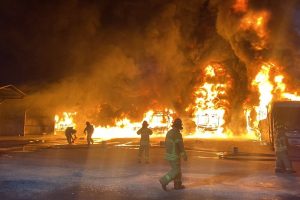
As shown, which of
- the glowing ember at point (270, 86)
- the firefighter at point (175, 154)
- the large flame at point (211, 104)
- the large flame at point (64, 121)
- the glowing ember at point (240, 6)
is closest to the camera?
the firefighter at point (175, 154)

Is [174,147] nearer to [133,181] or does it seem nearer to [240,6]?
[133,181]

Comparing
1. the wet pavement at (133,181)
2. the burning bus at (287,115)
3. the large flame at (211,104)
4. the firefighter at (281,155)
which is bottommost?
the wet pavement at (133,181)

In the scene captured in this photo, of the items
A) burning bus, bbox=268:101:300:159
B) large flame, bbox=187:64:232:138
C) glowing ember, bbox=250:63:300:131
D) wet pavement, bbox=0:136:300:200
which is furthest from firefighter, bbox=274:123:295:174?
large flame, bbox=187:64:232:138

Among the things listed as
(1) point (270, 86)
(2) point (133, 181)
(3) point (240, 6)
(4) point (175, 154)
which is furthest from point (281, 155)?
(3) point (240, 6)

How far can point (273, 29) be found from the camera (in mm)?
34719

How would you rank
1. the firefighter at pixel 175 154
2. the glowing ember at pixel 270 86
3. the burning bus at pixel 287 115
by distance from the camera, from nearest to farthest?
the firefighter at pixel 175 154, the burning bus at pixel 287 115, the glowing ember at pixel 270 86

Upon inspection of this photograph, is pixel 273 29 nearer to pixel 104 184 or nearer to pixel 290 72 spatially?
pixel 290 72

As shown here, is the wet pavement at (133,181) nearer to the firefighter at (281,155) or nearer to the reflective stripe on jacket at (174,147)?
the firefighter at (281,155)

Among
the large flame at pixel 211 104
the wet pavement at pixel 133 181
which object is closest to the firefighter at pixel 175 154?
the wet pavement at pixel 133 181

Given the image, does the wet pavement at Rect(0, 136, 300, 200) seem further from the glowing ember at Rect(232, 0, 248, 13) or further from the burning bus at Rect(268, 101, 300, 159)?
the glowing ember at Rect(232, 0, 248, 13)

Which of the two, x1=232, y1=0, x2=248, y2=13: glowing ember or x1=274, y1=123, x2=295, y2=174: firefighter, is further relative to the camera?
x1=232, y1=0, x2=248, y2=13: glowing ember

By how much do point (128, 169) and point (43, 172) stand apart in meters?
2.80

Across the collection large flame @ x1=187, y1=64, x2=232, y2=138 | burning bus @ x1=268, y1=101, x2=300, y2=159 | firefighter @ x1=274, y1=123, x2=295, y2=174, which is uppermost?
large flame @ x1=187, y1=64, x2=232, y2=138

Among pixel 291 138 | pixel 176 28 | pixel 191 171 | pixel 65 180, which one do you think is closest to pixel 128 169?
pixel 191 171
